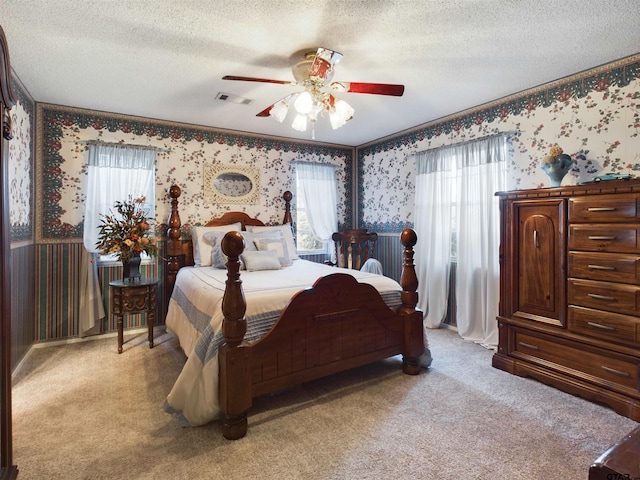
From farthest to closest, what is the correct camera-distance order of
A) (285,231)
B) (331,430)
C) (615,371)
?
1. (285,231)
2. (615,371)
3. (331,430)

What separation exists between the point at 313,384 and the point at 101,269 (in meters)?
2.67

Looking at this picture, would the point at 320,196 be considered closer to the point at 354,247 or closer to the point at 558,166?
the point at 354,247

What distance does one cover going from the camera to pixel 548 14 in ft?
6.68

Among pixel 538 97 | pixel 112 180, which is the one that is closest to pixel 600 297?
pixel 538 97

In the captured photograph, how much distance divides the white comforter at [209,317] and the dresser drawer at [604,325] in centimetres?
124

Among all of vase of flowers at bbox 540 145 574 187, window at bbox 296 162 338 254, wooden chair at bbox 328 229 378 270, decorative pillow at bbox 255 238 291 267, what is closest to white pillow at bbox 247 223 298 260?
decorative pillow at bbox 255 238 291 267

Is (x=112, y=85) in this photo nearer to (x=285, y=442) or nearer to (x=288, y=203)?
(x=288, y=203)

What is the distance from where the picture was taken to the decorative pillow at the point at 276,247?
381cm

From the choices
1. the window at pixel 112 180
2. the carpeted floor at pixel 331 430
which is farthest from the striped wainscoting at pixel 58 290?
the carpeted floor at pixel 331 430

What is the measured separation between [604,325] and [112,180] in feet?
14.9

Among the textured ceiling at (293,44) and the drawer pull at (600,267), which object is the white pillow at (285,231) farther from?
the drawer pull at (600,267)

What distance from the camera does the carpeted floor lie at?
5.60 ft

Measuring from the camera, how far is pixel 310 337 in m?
2.33

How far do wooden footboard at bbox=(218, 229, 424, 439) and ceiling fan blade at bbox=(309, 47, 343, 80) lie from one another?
4.09 feet
